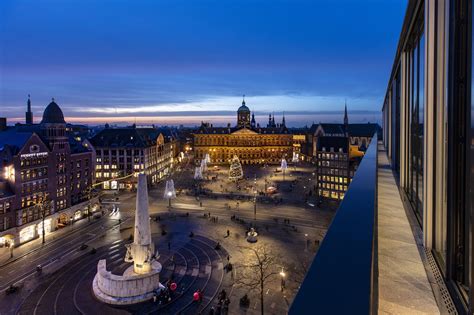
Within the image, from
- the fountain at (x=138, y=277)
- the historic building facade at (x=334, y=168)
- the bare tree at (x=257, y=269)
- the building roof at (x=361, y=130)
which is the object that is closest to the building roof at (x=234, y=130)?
the building roof at (x=361, y=130)

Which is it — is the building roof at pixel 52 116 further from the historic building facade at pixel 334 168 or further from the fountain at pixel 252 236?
the historic building facade at pixel 334 168

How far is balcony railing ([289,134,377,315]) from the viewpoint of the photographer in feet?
8.16

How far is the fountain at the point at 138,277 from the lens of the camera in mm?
29953

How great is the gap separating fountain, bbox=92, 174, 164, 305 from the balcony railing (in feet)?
99.5

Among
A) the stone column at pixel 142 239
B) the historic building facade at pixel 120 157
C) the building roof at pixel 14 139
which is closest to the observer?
the stone column at pixel 142 239

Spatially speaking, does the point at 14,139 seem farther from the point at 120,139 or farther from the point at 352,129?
the point at 352,129

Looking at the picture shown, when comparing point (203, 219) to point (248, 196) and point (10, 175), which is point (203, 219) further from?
point (10, 175)

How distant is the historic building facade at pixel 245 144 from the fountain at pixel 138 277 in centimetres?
11297

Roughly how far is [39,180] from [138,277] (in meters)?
31.2

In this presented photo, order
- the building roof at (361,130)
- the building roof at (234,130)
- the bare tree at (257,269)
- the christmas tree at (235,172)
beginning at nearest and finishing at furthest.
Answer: the bare tree at (257,269)
the christmas tree at (235,172)
the building roof at (361,130)
the building roof at (234,130)

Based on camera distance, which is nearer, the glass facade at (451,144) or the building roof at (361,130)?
the glass facade at (451,144)

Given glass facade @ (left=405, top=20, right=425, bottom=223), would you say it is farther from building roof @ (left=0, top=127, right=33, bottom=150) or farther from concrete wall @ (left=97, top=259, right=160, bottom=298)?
building roof @ (left=0, top=127, right=33, bottom=150)

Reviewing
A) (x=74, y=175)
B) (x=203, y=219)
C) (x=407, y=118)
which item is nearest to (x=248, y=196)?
(x=203, y=219)

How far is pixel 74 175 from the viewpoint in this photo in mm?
59656
